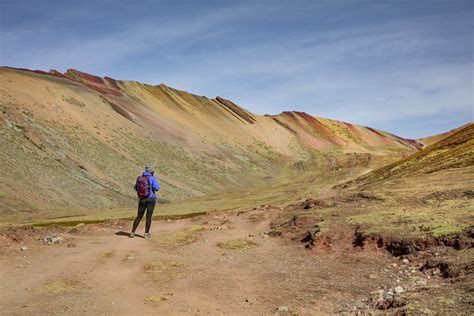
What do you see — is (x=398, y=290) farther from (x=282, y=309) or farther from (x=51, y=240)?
(x=51, y=240)

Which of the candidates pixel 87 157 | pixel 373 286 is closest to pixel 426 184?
pixel 373 286

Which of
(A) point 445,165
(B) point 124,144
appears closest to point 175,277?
(A) point 445,165

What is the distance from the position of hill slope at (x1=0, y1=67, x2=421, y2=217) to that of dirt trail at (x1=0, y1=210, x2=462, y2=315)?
35.8m

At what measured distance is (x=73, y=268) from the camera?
15.7 metres

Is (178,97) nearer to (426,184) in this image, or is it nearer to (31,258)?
(426,184)

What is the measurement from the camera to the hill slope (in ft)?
198

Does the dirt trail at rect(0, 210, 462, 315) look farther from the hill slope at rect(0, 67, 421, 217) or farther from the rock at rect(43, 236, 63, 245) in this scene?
the hill slope at rect(0, 67, 421, 217)

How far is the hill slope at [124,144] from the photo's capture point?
6038cm

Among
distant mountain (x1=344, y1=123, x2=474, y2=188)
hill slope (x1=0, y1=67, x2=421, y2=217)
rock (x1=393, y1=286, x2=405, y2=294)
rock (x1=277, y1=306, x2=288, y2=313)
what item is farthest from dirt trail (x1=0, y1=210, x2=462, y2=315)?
hill slope (x1=0, y1=67, x2=421, y2=217)

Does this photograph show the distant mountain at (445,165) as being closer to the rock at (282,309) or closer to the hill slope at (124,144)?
the rock at (282,309)

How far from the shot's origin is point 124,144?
84.2 m

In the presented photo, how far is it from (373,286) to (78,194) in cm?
5285

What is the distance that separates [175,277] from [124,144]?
237 feet

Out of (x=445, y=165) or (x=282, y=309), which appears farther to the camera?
(x=445, y=165)
